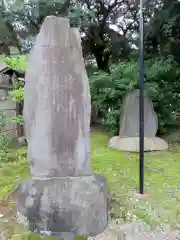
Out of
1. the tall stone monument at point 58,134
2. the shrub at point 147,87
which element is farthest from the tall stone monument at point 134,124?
the tall stone monument at point 58,134

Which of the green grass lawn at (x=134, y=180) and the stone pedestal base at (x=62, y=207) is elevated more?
the stone pedestal base at (x=62, y=207)

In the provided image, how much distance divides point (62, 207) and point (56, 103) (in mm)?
1022

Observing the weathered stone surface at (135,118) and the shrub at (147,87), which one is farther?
the shrub at (147,87)

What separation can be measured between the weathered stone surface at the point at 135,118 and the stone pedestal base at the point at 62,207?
3.82 meters

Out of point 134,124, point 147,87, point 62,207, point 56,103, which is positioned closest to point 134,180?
point 62,207

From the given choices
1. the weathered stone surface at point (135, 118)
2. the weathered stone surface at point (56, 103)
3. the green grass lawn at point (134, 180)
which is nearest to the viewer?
the weathered stone surface at point (56, 103)

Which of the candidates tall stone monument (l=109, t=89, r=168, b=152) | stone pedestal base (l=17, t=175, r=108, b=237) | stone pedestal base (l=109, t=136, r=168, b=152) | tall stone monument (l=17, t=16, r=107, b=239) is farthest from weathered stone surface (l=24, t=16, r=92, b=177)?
tall stone monument (l=109, t=89, r=168, b=152)

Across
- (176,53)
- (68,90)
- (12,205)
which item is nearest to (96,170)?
(12,205)

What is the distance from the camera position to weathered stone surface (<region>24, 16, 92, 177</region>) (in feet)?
8.50

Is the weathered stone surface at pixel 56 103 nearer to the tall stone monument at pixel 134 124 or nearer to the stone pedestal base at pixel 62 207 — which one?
the stone pedestal base at pixel 62 207

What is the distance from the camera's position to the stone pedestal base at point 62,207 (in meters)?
2.45

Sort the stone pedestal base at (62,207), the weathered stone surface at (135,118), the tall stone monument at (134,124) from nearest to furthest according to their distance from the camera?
the stone pedestal base at (62,207)
the tall stone monument at (134,124)
the weathered stone surface at (135,118)

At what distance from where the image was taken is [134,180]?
154 inches

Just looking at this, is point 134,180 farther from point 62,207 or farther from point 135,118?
point 135,118
